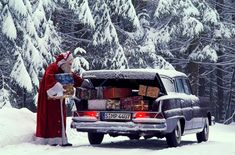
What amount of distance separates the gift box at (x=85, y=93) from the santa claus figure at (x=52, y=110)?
415mm

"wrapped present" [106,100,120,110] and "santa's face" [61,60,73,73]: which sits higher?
"santa's face" [61,60,73,73]

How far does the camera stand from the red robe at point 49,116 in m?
13.0

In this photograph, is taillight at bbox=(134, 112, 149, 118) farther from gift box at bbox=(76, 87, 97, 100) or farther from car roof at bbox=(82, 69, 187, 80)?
gift box at bbox=(76, 87, 97, 100)

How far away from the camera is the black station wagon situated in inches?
484

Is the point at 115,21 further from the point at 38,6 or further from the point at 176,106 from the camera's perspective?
the point at 176,106

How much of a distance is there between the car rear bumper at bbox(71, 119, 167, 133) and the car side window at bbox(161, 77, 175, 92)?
99cm

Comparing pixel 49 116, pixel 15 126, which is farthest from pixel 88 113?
pixel 15 126

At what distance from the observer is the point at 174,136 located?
12844 millimetres

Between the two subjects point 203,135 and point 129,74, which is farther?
point 203,135

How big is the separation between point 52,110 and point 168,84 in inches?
103

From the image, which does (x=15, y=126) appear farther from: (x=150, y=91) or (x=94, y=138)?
(x=150, y=91)

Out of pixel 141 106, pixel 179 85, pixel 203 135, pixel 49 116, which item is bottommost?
pixel 203 135

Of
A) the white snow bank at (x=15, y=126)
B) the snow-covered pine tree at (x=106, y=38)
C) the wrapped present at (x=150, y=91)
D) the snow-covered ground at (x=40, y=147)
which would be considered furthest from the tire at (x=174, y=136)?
the snow-covered pine tree at (x=106, y=38)

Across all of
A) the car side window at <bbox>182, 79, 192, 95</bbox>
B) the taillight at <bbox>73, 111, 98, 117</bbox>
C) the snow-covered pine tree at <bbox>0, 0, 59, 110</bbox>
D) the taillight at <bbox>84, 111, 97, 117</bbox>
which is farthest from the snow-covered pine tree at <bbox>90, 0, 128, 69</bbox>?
the taillight at <bbox>84, 111, 97, 117</bbox>
